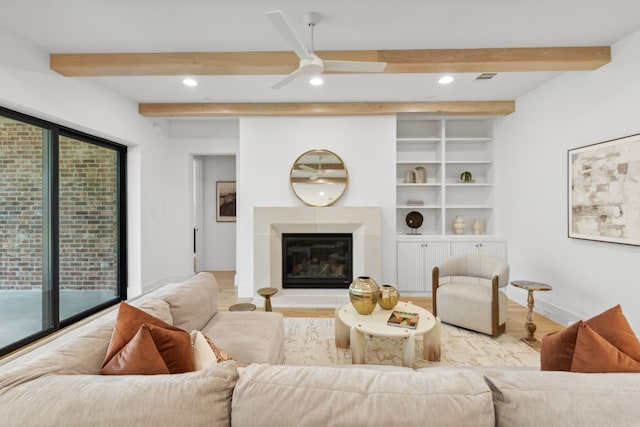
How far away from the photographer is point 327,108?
438cm

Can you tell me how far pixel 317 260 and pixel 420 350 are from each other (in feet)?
6.90

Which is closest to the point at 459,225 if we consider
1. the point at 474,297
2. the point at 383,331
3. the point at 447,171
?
the point at 447,171

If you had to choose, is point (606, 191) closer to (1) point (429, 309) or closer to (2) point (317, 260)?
(1) point (429, 309)

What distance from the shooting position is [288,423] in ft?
2.81

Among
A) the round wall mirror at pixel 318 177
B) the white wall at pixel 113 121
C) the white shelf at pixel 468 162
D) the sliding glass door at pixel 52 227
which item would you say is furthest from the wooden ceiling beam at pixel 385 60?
the white shelf at pixel 468 162

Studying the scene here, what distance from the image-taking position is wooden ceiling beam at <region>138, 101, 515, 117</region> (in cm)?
436

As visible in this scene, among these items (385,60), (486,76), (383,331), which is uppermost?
(486,76)

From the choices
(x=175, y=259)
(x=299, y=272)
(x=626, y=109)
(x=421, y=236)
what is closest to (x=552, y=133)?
(x=626, y=109)

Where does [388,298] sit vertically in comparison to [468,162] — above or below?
below

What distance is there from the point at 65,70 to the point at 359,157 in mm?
3391

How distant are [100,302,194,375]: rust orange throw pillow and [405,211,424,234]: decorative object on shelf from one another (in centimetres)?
404

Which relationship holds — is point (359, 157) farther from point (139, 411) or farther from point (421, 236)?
point (139, 411)

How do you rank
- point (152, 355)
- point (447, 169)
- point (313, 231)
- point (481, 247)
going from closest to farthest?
point (152, 355) → point (313, 231) → point (481, 247) → point (447, 169)

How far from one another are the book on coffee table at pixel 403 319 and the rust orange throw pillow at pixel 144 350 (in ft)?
5.21
